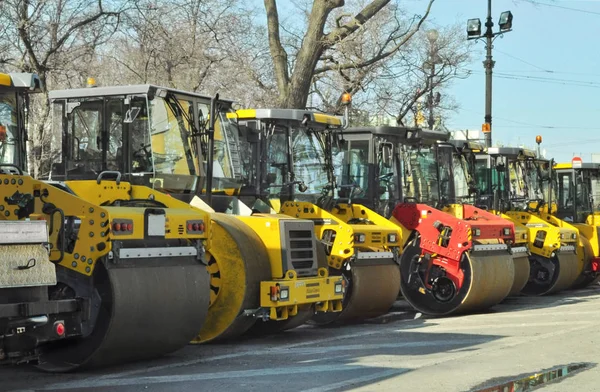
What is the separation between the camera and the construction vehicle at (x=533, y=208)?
1942 cm

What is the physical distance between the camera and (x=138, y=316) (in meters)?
9.05

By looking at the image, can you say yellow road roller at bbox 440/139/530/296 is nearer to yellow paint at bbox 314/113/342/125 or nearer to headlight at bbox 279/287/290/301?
yellow paint at bbox 314/113/342/125

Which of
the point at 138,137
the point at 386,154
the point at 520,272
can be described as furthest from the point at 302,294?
the point at 520,272

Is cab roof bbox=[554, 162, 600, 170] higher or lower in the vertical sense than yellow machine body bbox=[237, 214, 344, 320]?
higher

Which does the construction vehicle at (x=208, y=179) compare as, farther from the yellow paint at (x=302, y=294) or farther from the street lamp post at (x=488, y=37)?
the street lamp post at (x=488, y=37)

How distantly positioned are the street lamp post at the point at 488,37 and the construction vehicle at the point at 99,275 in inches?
647

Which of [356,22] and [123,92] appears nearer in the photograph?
[123,92]

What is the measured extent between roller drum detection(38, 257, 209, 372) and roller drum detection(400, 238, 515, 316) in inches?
261

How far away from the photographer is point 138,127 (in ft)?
38.3

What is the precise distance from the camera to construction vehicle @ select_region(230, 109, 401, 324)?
13.5m

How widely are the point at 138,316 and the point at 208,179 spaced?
10.8 ft

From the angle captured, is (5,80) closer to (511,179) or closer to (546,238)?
(546,238)

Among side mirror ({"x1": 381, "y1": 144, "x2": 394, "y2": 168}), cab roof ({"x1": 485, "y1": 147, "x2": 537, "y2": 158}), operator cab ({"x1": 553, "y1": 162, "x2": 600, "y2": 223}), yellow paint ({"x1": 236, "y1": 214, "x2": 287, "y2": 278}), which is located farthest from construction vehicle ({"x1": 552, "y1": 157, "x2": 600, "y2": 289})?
yellow paint ({"x1": 236, "y1": 214, "x2": 287, "y2": 278})

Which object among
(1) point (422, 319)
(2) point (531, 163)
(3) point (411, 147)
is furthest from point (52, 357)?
(2) point (531, 163)
